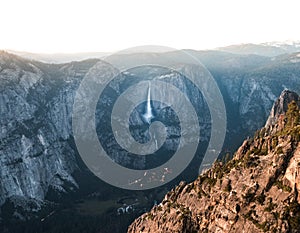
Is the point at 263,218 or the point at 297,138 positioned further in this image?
the point at 297,138

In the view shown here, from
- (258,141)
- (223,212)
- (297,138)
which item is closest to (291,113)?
(258,141)

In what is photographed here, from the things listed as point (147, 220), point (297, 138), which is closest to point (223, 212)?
point (297, 138)

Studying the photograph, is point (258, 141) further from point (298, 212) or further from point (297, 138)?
point (298, 212)

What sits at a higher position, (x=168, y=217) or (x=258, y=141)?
(x=258, y=141)

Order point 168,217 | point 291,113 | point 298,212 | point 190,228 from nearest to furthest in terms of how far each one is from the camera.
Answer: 1. point 298,212
2. point 190,228
3. point 168,217
4. point 291,113

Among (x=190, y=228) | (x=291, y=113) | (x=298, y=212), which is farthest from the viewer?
(x=291, y=113)

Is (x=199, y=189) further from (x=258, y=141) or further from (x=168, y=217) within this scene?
(x=258, y=141)

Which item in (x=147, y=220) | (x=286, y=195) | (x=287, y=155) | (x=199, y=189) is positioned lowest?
(x=147, y=220)
